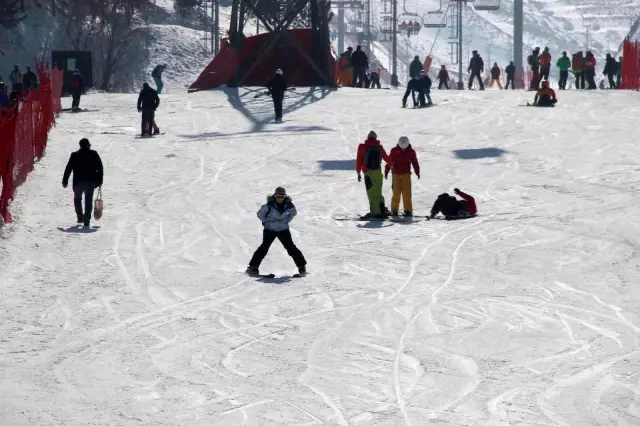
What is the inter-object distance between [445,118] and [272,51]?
10.8 m

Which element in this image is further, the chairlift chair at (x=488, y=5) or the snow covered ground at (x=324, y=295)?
the chairlift chair at (x=488, y=5)

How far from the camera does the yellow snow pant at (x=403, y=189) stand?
21078 mm

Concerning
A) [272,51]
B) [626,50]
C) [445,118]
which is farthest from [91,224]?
[626,50]

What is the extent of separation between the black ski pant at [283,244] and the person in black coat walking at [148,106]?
1521cm

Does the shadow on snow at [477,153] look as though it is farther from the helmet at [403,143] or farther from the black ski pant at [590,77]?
the black ski pant at [590,77]

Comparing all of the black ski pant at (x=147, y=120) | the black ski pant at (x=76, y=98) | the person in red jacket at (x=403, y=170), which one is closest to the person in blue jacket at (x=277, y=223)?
the person in red jacket at (x=403, y=170)

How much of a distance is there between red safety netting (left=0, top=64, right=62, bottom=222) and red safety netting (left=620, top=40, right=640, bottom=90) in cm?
1909

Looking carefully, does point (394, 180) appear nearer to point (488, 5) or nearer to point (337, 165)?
point (337, 165)

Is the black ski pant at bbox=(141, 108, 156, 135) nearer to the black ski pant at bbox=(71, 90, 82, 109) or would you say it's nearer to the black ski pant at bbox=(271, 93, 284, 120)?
the black ski pant at bbox=(271, 93, 284, 120)

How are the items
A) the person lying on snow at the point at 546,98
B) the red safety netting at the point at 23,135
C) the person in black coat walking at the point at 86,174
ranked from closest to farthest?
the red safety netting at the point at 23,135 → the person in black coat walking at the point at 86,174 → the person lying on snow at the point at 546,98

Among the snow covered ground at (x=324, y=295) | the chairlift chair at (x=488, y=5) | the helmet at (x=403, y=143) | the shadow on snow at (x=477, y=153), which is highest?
the chairlift chair at (x=488, y=5)

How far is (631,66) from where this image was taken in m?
43.8

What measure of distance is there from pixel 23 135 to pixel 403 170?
743 cm

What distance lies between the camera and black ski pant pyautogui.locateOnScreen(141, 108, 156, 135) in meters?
31.6
